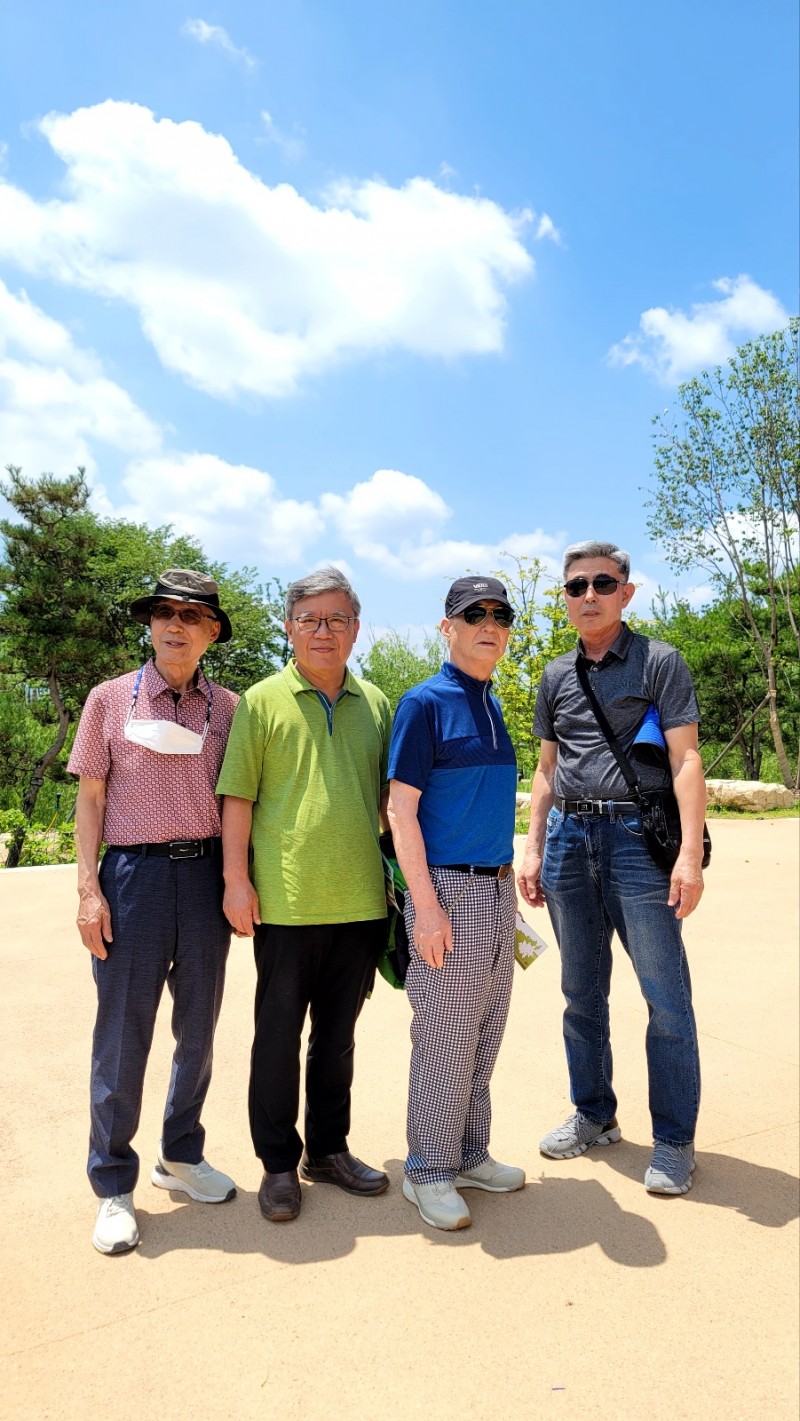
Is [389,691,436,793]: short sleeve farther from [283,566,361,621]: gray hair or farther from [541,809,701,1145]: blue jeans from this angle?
[541,809,701,1145]: blue jeans

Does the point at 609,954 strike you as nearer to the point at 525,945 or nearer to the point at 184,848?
the point at 525,945

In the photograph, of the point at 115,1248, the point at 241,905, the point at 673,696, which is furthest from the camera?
the point at 673,696

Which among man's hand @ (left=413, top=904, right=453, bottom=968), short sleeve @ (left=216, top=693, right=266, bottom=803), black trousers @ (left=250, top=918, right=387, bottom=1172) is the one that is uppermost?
short sleeve @ (left=216, top=693, right=266, bottom=803)

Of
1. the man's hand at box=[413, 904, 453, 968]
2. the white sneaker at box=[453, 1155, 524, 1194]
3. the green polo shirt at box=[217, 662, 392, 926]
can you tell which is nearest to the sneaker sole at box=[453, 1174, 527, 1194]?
the white sneaker at box=[453, 1155, 524, 1194]

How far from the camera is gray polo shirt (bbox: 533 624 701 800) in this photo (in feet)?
9.85

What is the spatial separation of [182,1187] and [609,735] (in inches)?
75.9

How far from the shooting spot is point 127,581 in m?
23.6

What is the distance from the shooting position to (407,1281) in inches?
96.6

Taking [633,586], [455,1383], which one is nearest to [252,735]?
[633,586]

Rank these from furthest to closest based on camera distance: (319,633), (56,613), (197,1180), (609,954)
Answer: (56,613)
(609,954)
(197,1180)
(319,633)

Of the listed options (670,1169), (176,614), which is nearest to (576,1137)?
(670,1169)

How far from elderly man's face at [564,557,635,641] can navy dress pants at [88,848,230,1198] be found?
1.41 meters

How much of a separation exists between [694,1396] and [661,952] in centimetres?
117

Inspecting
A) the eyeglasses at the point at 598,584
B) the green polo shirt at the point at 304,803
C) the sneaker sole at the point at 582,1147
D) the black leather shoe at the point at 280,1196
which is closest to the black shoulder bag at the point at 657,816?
the eyeglasses at the point at 598,584
